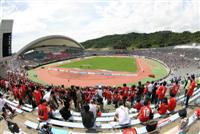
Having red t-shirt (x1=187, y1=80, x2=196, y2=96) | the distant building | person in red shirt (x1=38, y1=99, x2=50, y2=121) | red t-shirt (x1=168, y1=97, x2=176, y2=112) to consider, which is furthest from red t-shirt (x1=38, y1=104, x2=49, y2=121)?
the distant building

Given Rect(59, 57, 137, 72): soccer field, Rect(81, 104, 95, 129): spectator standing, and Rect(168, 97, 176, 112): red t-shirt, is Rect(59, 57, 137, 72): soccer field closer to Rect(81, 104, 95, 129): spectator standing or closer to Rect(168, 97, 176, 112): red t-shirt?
Rect(168, 97, 176, 112): red t-shirt

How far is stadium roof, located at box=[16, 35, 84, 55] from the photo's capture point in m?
86.7

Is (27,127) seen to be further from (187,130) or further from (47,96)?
(187,130)

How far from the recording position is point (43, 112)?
907 cm

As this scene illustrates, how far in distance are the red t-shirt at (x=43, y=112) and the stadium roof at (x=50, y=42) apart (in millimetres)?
78289

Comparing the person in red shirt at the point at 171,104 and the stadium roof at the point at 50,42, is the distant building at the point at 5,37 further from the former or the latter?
the stadium roof at the point at 50,42

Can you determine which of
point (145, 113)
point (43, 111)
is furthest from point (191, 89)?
point (43, 111)

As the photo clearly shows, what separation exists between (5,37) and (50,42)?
62.8 meters

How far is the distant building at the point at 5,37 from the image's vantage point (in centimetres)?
3431

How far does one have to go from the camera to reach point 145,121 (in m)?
8.45

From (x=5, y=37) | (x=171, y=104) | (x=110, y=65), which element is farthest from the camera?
(x=110, y=65)

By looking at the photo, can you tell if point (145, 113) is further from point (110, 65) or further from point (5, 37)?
point (110, 65)

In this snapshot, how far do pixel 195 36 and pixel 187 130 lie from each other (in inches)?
4673

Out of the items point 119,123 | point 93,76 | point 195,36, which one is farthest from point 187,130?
point 195,36
